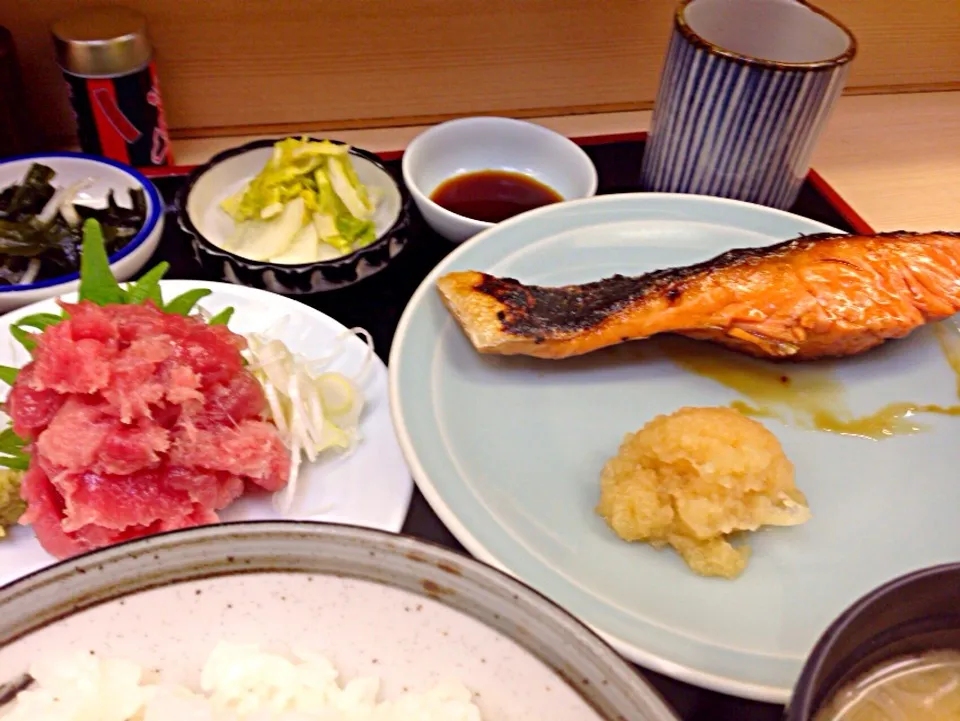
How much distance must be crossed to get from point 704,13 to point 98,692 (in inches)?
71.8

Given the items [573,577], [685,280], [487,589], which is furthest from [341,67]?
[487,589]

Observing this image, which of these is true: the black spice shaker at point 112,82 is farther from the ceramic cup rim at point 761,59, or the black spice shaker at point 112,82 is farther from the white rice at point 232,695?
the white rice at point 232,695

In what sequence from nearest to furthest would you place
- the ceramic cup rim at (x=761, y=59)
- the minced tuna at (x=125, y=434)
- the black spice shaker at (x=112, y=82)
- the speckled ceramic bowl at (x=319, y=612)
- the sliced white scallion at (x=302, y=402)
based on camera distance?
the speckled ceramic bowl at (x=319, y=612) → the minced tuna at (x=125, y=434) → the sliced white scallion at (x=302, y=402) → the ceramic cup rim at (x=761, y=59) → the black spice shaker at (x=112, y=82)

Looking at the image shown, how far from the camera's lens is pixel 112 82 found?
69.1 inches

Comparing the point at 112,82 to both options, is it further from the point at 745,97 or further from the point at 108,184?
the point at 745,97

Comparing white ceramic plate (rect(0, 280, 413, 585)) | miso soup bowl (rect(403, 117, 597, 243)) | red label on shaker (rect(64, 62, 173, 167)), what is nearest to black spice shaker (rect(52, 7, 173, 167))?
red label on shaker (rect(64, 62, 173, 167))

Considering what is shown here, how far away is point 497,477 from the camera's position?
4.05 feet

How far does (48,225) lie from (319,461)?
92cm

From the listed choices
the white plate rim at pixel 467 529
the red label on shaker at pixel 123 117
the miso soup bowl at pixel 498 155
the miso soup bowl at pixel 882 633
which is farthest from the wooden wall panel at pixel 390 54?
the miso soup bowl at pixel 882 633

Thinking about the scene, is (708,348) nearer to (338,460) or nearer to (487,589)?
(338,460)

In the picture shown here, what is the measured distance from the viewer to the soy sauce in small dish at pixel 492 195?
1899mm

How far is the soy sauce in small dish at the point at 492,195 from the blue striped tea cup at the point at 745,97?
0.31 m

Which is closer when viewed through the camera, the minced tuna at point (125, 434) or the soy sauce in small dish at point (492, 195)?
the minced tuna at point (125, 434)

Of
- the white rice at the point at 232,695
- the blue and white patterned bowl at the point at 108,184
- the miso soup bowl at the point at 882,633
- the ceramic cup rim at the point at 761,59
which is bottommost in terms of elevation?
the blue and white patterned bowl at the point at 108,184
